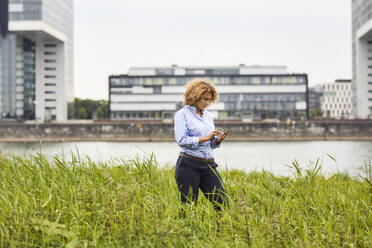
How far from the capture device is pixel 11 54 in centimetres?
9581

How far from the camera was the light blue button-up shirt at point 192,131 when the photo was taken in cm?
414

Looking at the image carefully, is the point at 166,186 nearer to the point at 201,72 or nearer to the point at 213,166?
the point at 213,166

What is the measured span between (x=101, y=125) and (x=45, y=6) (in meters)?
52.1

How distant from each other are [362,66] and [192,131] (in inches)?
4200

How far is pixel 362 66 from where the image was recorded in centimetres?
9956

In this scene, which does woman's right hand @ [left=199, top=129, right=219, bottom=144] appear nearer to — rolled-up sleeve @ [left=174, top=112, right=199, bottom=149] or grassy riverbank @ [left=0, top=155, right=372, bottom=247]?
rolled-up sleeve @ [left=174, top=112, right=199, bottom=149]

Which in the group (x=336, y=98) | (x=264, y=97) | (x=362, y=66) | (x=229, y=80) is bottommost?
(x=264, y=97)

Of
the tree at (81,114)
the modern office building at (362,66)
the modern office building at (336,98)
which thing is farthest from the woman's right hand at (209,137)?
the modern office building at (336,98)

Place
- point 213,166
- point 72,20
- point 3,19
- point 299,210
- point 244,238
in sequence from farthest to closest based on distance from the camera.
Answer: point 72,20
point 3,19
point 299,210
point 213,166
point 244,238

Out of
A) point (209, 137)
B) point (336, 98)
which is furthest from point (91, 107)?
point (209, 137)

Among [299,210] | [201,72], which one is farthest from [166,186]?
[201,72]

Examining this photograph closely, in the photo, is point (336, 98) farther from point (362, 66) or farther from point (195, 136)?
point (195, 136)

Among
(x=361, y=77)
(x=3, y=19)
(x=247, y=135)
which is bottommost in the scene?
(x=247, y=135)

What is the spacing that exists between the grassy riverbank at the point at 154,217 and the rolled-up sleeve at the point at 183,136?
71 centimetres
